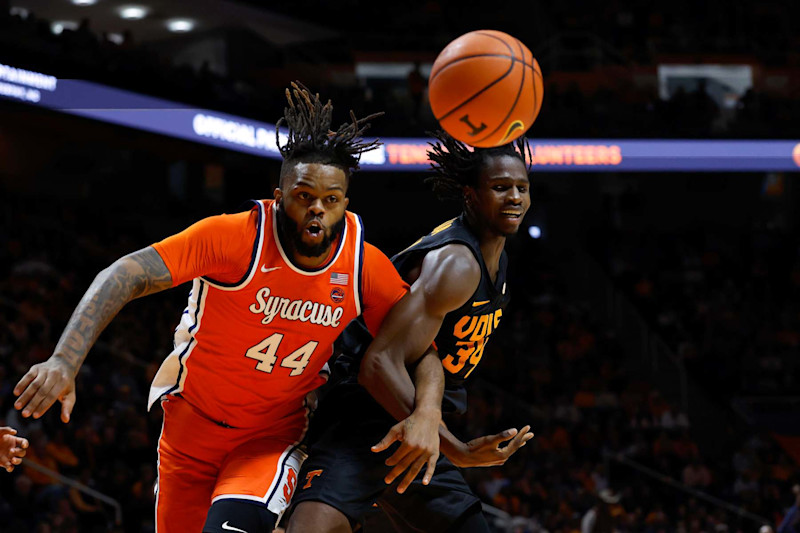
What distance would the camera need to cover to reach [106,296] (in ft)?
Answer: 10.4

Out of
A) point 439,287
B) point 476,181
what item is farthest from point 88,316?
point 476,181

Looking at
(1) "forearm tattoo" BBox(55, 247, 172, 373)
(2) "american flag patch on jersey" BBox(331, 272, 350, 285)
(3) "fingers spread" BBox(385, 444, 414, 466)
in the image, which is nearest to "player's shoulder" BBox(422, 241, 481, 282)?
(2) "american flag patch on jersey" BBox(331, 272, 350, 285)

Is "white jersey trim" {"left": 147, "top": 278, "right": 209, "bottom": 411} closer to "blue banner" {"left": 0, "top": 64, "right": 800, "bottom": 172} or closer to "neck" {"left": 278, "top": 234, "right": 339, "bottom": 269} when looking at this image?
"neck" {"left": 278, "top": 234, "right": 339, "bottom": 269}

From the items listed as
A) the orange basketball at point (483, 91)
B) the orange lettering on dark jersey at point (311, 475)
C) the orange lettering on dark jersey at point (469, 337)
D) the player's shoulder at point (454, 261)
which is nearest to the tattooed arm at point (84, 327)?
the orange lettering on dark jersey at point (311, 475)

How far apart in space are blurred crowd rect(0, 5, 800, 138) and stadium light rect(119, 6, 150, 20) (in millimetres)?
2315

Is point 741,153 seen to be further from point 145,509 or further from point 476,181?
point 476,181

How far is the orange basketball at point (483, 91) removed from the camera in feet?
13.8

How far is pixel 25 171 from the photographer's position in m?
15.0

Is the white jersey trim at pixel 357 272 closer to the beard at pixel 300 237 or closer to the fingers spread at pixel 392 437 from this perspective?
the beard at pixel 300 237

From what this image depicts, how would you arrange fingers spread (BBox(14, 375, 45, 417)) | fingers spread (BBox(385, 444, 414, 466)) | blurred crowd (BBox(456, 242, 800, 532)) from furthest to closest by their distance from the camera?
blurred crowd (BBox(456, 242, 800, 532)) < fingers spread (BBox(385, 444, 414, 466)) < fingers spread (BBox(14, 375, 45, 417))

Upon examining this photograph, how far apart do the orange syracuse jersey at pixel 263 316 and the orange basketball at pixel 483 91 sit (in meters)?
0.78

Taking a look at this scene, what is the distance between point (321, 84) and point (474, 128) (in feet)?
37.4

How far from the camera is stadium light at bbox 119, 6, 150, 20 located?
17500mm

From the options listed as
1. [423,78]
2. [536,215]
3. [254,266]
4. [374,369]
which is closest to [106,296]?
[254,266]
